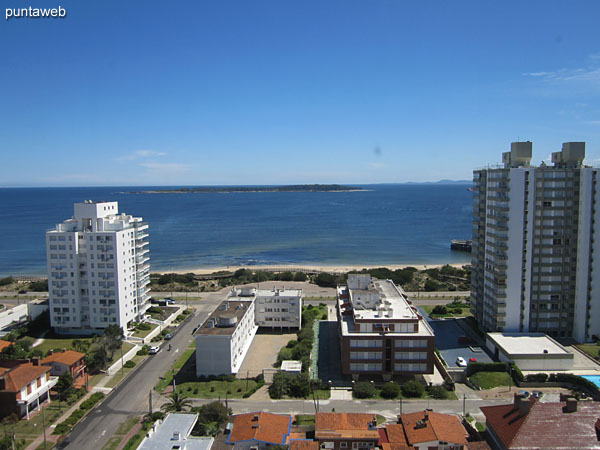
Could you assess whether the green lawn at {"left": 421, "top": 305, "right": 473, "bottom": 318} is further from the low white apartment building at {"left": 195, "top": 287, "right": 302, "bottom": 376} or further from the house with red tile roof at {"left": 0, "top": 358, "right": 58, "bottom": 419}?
the house with red tile roof at {"left": 0, "top": 358, "right": 58, "bottom": 419}

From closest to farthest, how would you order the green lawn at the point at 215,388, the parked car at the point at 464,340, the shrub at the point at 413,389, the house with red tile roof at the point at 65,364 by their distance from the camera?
the shrub at the point at 413,389, the green lawn at the point at 215,388, the house with red tile roof at the point at 65,364, the parked car at the point at 464,340

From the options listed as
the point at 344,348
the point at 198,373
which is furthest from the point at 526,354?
the point at 198,373

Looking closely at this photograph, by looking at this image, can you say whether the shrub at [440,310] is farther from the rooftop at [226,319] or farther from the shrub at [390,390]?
the rooftop at [226,319]

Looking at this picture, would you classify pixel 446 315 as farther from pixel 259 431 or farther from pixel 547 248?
pixel 259 431

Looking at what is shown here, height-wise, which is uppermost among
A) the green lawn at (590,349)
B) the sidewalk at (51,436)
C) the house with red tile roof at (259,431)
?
the house with red tile roof at (259,431)

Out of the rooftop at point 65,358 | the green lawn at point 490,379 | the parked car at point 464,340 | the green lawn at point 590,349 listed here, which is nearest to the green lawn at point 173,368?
the rooftop at point 65,358

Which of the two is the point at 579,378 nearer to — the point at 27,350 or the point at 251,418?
the point at 251,418
